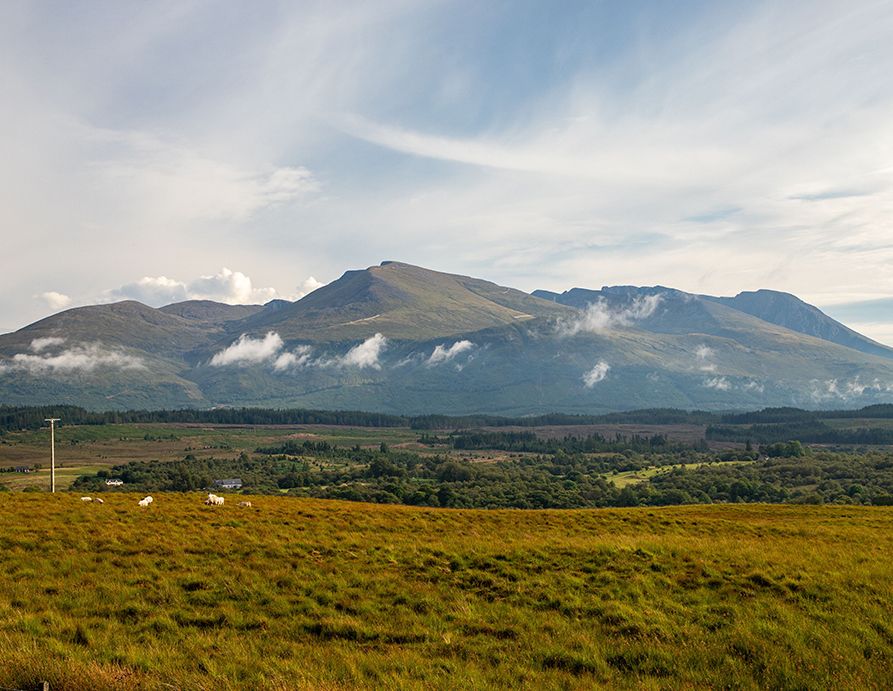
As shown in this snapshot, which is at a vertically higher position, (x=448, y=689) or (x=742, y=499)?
(x=448, y=689)

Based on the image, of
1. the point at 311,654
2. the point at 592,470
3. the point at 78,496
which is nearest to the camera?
the point at 311,654

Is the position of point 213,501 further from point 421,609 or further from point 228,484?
point 228,484

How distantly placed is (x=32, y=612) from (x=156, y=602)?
279 cm

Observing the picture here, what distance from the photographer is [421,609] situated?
52.0ft

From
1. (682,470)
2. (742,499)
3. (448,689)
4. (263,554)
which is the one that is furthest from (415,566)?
(682,470)

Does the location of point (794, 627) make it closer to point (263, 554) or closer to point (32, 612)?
point (263, 554)

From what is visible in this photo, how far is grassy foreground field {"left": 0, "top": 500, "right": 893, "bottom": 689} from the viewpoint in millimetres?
11523

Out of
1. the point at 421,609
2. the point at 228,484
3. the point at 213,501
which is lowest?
the point at 228,484

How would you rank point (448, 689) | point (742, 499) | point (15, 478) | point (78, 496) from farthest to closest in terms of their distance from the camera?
point (15, 478)
point (742, 499)
point (78, 496)
point (448, 689)

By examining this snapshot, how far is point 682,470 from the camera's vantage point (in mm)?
165750

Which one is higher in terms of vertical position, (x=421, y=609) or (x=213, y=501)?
(x=421, y=609)

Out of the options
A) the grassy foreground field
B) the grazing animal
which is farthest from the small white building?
the grassy foreground field

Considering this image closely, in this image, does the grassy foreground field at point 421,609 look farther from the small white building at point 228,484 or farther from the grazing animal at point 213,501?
the small white building at point 228,484

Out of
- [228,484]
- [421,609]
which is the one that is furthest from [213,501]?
[228,484]
